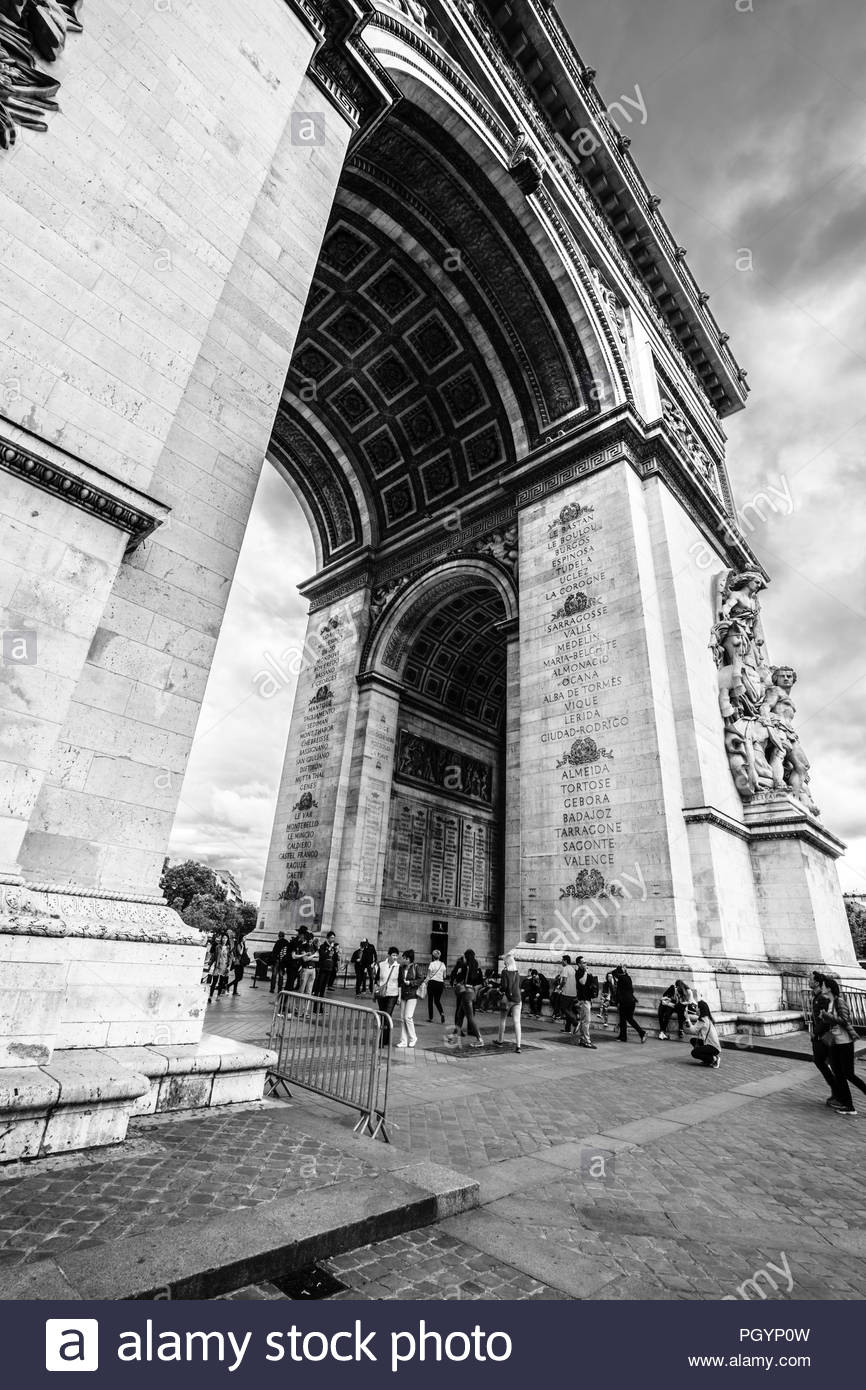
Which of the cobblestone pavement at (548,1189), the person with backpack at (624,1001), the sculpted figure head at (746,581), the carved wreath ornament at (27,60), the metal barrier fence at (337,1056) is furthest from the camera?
the sculpted figure head at (746,581)

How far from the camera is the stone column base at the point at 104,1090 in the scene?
134 inches

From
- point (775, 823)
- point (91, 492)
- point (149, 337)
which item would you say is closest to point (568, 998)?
point (775, 823)

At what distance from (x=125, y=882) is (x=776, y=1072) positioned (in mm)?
9544

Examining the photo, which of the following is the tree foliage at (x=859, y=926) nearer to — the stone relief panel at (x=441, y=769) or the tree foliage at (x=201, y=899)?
the stone relief panel at (x=441, y=769)

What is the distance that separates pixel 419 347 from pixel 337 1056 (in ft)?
70.0

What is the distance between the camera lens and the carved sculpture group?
16.5 m

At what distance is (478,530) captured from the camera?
68.6 feet

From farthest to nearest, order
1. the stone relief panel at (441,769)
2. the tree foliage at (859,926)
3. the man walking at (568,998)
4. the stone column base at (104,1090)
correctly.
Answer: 1. the tree foliage at (859,926)
2. the stone relief panel at (441,769)
3. the man walking at (568,998)
4. the stone column base at (104,1090)

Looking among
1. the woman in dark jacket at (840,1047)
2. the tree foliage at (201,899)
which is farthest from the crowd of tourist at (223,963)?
the tree foliage at (201,899)

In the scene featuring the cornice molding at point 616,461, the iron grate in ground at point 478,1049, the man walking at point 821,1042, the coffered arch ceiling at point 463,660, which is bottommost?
the iron grate in ground at point 478,1049

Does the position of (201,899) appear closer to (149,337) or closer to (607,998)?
(607,998)

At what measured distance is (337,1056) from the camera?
5707mm

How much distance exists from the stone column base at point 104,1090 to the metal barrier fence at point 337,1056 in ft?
2.66
